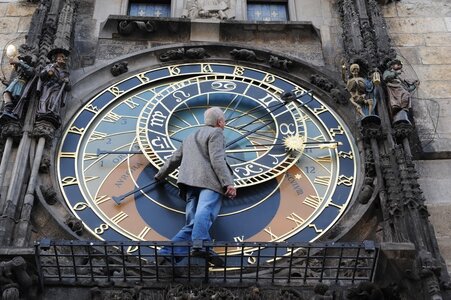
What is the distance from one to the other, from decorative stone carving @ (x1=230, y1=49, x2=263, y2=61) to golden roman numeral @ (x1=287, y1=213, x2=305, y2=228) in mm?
2628

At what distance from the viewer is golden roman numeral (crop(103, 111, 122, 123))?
10.0m

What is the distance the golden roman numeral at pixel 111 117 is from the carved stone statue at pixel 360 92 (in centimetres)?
273

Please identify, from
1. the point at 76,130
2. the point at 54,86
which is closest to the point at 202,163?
the point at 76,130

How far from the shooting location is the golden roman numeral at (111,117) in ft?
32.8

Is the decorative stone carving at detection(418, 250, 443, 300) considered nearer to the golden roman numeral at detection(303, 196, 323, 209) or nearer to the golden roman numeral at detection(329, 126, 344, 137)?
the golden roman numeral at detection(303, 196, 323, 209)

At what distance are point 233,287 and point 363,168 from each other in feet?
7.58

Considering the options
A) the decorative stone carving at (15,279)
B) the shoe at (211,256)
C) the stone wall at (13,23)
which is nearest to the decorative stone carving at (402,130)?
the shoe at (211,256)

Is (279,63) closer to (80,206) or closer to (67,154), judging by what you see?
(67,154)

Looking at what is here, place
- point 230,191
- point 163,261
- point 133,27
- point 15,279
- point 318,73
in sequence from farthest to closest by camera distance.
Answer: point 133,27, point 318,73, point 230,191, point 163,261, point 15,279

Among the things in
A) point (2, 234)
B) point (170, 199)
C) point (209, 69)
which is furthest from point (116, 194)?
point (209, 69)

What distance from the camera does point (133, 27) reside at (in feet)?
36.8

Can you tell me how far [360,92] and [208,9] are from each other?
2.76 m

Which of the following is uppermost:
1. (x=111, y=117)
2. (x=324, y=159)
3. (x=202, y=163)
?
(x=111, y=117)

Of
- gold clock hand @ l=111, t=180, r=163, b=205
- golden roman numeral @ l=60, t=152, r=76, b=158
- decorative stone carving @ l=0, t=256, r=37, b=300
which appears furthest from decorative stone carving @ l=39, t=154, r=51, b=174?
decorative stone carving @ l=0, t=256, r=37, b=300
